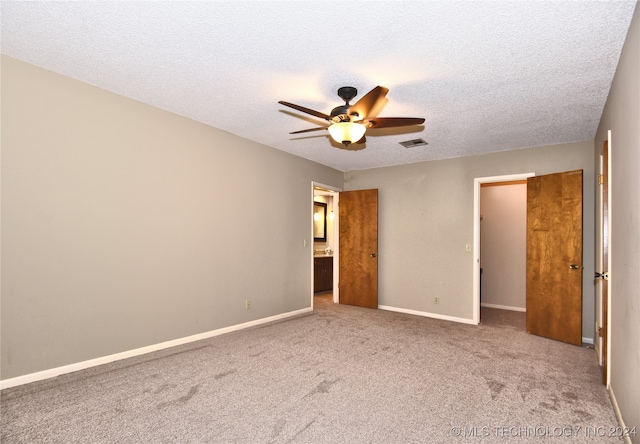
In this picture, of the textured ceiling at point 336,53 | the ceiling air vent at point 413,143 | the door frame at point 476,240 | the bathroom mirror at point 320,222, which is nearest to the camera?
the textured ceiling at point 336,53

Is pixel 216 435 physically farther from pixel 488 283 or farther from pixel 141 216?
pixel 488 283

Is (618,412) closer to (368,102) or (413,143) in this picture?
(368,102)

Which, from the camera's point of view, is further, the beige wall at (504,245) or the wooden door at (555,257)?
the beige wall at (504,245)

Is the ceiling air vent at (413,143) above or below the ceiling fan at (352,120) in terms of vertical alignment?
above

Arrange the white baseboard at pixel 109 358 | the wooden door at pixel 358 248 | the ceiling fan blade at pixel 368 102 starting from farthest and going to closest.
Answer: the wooden door at pixel 358 248 → the white baseboard at pixel 109 358 → the ceiling fan blade at pixel 368 102

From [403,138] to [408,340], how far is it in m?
2.62

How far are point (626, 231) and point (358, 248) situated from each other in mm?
4455

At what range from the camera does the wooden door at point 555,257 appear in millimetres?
4215

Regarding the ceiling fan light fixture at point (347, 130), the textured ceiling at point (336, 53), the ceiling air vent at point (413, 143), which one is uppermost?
the textured ceiling at point (336, 53)

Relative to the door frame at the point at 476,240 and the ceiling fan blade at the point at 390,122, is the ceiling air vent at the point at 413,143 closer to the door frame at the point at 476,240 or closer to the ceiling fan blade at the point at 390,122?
the door frame at the point at 476,240

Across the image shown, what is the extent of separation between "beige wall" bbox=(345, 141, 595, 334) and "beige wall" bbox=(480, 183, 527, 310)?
4.92 ft

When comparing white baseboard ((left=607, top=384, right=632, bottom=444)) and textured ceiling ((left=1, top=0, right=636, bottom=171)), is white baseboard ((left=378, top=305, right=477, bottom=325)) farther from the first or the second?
textured ceiling ((left=1, top=0, right=636, bottom=171))

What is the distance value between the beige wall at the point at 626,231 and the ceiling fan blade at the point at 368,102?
1.47m

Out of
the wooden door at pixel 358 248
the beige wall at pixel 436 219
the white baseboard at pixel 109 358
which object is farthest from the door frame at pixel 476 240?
the white baseboard at pixel 109 358
